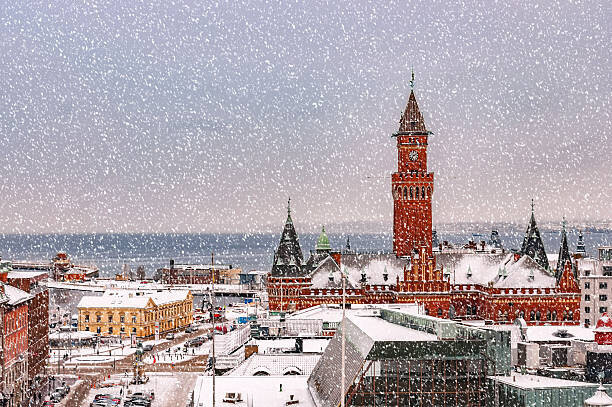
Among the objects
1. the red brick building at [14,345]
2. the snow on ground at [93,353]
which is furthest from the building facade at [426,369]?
the snow on ground at [93,353]

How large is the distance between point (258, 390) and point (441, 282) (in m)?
55.0

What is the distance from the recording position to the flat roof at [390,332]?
3784 centimetres

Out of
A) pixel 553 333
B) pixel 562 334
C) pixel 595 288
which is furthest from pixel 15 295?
pixel 595 288

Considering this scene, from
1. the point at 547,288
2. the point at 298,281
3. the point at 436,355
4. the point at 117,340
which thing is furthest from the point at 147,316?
the point at 436,355

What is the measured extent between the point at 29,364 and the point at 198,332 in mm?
49727

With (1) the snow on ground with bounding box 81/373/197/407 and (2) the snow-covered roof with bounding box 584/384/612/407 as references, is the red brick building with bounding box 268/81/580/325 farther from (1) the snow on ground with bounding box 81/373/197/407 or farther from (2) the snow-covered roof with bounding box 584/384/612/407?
(2) the snow-covered roof with bounding box 584/384/612/407

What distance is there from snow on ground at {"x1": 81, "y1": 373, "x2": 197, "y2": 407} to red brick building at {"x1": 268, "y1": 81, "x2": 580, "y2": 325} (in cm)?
2030

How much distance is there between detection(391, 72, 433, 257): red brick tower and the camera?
348 feet

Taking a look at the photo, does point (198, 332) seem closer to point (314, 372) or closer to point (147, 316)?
point (147, 316)

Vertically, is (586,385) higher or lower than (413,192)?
lower

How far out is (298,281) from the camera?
94.7 metres

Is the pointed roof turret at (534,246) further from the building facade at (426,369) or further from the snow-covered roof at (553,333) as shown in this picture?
the building facade at (426,369)

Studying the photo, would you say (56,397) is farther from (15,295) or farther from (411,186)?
(411,186)

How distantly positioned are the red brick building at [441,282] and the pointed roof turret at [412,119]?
51.0 feet
